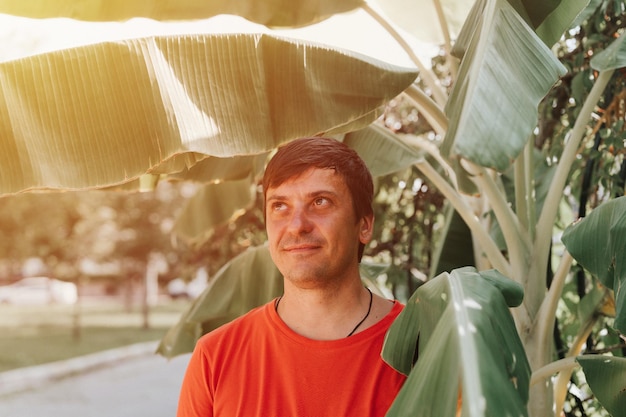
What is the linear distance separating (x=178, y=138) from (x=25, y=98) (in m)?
0.51

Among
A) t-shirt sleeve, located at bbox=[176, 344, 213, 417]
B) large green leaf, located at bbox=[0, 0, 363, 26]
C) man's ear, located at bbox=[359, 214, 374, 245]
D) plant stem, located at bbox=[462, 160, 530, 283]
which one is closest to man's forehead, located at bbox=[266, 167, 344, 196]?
→ man's ear, located at bbox=[359, 214, 374, 245]

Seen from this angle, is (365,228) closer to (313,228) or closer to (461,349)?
(313,228)

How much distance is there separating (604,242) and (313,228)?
880 mm

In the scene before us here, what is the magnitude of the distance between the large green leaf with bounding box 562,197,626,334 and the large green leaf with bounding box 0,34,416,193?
102 cm

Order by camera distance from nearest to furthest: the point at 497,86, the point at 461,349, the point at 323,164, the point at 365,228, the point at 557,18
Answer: the point at 461,349, the point at 497,86, the point at 323,164, the point at 365,228, the point at 557,18

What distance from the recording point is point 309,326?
2.21 meters

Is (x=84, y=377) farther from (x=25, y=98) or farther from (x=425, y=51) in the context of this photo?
(x=25, y=98)

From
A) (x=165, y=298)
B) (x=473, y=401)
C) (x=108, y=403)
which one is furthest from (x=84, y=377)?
(x=165, y=298)

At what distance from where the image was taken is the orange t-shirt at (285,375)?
2.05 metres

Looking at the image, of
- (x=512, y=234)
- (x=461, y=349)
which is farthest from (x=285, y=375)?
(x=512, y=234)

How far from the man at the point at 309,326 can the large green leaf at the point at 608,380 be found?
2.14 ft

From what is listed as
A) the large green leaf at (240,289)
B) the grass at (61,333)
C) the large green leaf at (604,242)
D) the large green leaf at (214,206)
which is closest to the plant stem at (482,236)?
the large green leaf at (604,242)

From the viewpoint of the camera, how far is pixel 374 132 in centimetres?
371

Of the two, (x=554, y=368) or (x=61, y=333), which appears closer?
(x=554, y=368)
